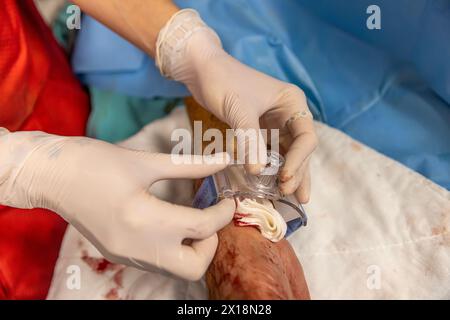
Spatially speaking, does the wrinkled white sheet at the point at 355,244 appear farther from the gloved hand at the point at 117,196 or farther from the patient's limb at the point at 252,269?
the gloved hand at the point at 117,196

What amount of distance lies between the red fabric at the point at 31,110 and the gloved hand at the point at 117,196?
249 mm

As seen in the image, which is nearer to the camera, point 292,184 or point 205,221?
point 205,221

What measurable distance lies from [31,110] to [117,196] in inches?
23.9

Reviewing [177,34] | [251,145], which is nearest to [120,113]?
[177,34]

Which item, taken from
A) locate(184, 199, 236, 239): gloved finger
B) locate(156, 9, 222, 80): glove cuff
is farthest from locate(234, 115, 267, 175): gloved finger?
locate(156, 9, 222, 80): glove cuff

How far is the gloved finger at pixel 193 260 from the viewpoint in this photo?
100cm

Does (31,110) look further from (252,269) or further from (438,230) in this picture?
(438,230)

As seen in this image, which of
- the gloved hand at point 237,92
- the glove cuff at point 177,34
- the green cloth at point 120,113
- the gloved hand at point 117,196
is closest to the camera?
the gloved hand at point 117,196

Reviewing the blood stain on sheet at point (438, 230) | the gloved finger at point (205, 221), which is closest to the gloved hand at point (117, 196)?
the gloved finger at point (205, 221)

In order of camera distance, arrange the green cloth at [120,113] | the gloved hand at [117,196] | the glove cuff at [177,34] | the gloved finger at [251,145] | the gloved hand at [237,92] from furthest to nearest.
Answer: the green cloth at [120,113] < the glove cuff at [177,34] < the gloved hand at [237,92] < the gloved finger at [251,145] < the gloved hand at [117,196]

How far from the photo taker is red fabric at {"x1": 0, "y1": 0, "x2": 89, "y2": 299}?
1.25 m

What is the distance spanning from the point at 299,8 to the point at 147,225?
95 cm

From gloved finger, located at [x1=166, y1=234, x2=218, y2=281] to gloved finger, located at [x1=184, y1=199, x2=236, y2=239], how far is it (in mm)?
35

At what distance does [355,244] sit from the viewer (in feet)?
4.15
